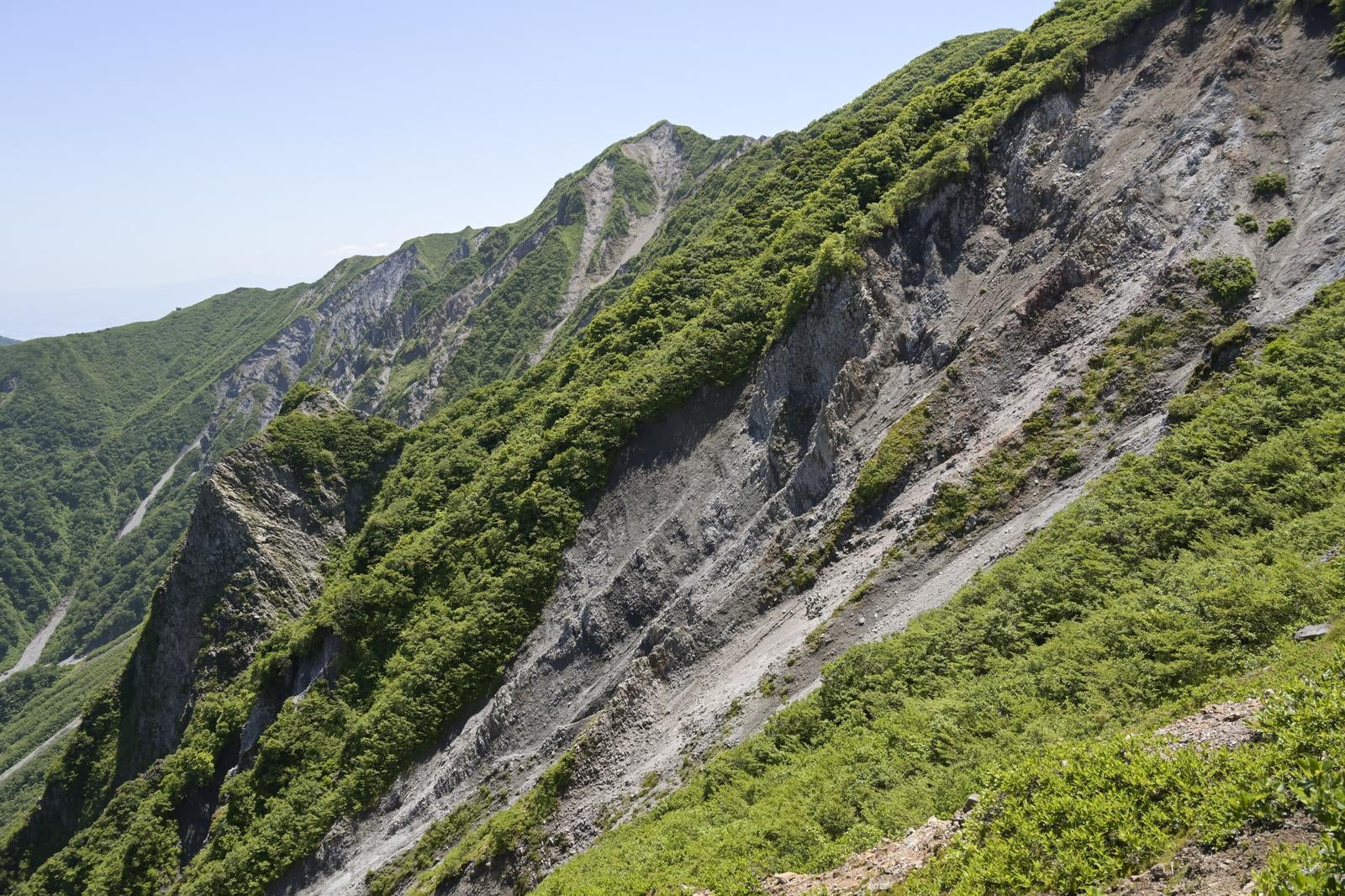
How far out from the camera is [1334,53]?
2809 cm

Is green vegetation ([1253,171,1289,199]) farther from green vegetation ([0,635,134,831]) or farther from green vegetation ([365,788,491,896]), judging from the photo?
green vegetation ([0,635,134,831])

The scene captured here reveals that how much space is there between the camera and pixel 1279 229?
25.3 metres

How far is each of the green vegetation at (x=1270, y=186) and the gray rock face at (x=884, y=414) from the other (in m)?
0.54

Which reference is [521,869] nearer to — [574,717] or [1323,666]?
[574,717]

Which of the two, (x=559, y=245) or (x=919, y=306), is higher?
(x=559, y=245)

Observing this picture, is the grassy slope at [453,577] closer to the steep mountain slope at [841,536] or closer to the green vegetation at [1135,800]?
the steep mountain slope at [841,536]

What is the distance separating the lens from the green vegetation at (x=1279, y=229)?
2528 cm

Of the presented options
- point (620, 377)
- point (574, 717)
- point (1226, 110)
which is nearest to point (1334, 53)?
point (1226, 110)

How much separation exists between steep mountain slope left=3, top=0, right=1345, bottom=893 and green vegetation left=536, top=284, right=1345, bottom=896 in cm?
11

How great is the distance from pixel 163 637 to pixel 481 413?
3147 cm

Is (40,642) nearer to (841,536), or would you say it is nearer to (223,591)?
(223,591)

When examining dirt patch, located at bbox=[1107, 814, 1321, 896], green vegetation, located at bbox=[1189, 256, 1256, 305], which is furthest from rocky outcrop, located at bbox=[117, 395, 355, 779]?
green vegetation, located at bbox=[1189, 256, 1256, 305]

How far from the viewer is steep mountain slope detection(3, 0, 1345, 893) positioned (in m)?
16.8

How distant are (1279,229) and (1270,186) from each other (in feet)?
9.15
